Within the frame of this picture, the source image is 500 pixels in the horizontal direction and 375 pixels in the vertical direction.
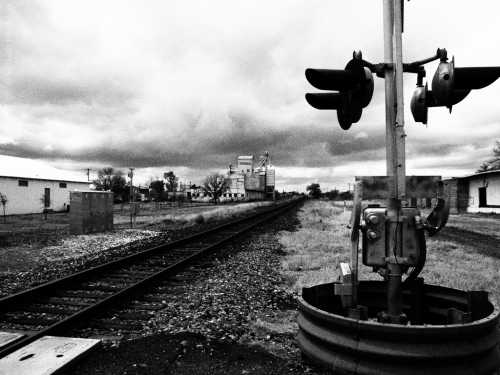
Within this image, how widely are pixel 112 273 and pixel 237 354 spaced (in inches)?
189

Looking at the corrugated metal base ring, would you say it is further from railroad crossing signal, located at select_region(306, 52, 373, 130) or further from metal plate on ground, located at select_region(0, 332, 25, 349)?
metal plate on ground, located at select_region(0, 332, 25, 349)

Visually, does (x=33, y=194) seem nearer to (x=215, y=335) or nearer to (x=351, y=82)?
(x=215, y=335)

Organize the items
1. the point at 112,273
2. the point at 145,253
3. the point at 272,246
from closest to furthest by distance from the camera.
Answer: the point at 112,273
the point at 145,253
the point at 272,246

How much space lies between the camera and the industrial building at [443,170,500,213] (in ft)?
93.9

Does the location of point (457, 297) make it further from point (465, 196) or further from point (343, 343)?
point (465, 196)

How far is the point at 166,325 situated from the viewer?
14.5 feet

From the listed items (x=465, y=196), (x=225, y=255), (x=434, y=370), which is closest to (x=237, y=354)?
(x=434, y=370)

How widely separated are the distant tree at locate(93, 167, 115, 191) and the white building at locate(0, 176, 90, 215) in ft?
132

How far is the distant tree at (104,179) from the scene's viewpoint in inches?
3245

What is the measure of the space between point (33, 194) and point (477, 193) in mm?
41381

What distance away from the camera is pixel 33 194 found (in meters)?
35.9

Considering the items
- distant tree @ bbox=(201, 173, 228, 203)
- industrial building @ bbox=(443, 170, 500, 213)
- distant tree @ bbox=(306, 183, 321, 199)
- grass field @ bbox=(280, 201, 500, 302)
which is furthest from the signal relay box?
distant tree @ bbox=(306, 183, 321, 199)

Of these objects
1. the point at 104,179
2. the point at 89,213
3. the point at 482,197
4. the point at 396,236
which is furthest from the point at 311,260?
the point at 104,179

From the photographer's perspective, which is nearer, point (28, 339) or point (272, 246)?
point (28, 339)
